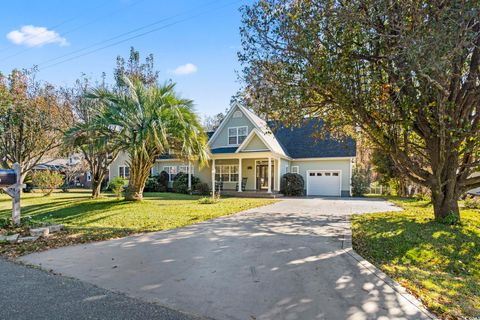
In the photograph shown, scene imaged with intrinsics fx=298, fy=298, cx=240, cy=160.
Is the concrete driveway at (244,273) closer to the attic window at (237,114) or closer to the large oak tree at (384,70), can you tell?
the large oak tree at (384,70)

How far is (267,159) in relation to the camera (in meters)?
23.2

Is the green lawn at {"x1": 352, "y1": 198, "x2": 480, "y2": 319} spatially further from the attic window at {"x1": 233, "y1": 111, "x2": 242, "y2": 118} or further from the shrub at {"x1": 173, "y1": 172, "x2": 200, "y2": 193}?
the shrub at {"x1": 173, "y1": 172, "x2": 200, "y2": 193}

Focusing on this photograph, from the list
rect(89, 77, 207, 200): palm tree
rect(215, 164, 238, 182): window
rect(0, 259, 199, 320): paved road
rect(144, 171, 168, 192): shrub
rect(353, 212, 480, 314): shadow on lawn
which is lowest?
rect(353, 212, 480, 314): shadow on lawn

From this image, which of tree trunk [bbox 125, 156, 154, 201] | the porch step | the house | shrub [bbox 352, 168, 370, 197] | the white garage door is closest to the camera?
tree trunk [bbox 125, 156, 154, 201]

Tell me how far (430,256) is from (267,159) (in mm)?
16974

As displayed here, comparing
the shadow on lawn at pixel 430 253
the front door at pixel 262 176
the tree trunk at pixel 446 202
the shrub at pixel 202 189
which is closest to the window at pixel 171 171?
the shrub at pixel 202 189

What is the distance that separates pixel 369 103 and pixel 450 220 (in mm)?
4398

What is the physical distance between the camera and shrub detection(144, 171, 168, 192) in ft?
86.9

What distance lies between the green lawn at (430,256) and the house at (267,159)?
39.9 ft

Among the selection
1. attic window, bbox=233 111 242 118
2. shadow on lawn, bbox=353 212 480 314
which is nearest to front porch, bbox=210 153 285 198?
attic window, bbox=233 111 242 118

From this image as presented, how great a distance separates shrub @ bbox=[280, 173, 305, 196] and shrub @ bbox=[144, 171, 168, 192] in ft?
35.4

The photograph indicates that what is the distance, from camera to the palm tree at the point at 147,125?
12.6 metres

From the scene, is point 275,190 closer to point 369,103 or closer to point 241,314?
point 369,103

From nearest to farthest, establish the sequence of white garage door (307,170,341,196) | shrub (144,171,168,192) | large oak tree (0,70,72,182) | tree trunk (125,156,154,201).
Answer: tree trunk (125,156,154,201) < large oak tree (0,70,72,182) < white garage door (307,170,341,196) < shrub (144,171,168,192)
